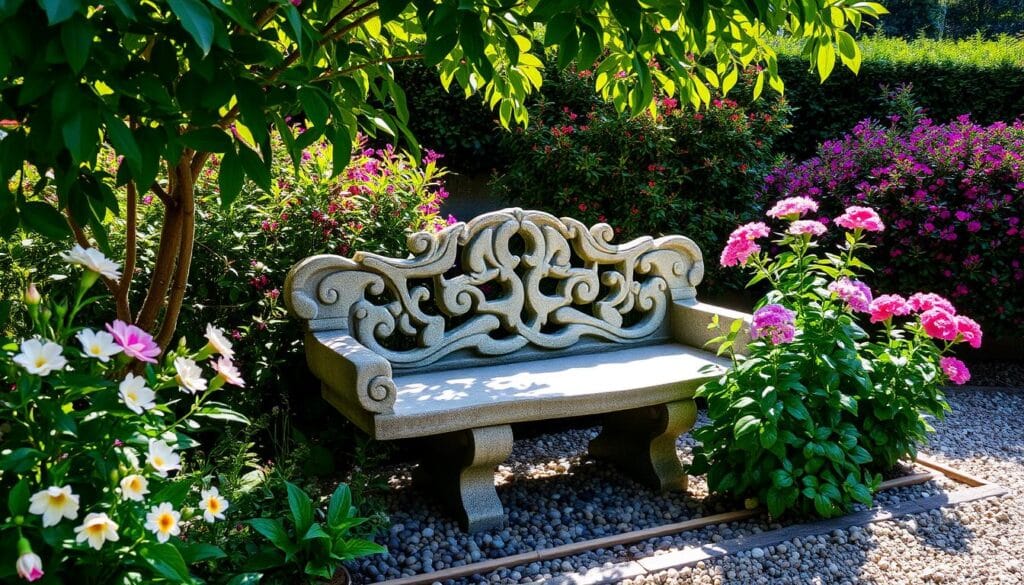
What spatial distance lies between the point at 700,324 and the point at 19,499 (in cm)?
303

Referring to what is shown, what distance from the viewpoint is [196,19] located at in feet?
4.09

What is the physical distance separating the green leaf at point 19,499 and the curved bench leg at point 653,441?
248 centimetres

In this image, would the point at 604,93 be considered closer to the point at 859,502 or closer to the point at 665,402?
the point at 665,402

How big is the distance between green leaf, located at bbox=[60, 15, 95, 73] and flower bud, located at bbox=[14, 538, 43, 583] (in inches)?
33.4

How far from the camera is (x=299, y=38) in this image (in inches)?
56.6

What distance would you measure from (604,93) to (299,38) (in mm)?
1605

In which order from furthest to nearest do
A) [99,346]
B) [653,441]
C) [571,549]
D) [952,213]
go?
1. [952,213]
2. [653,441]
3. [571,549]
4. [99,346]

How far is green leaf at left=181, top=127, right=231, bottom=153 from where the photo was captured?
1.68 meters

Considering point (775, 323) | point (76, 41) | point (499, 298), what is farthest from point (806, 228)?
point (76, 41)

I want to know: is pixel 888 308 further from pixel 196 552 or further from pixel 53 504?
pixel 53 504

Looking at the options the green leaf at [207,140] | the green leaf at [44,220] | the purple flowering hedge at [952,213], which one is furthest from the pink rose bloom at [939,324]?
the green leaf at [44,220]

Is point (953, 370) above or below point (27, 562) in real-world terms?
below

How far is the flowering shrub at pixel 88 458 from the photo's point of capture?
1686 mm

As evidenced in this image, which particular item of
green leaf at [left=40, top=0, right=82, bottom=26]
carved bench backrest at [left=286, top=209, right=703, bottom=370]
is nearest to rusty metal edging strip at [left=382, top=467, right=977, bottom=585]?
carved bench backrest at [left=286, top=209, right=703, bottom=370]
